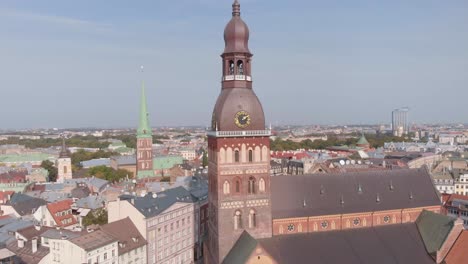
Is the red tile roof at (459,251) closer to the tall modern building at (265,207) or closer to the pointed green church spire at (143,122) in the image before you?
the tall modern building at (265,207)

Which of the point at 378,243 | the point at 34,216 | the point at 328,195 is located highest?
the point at 328,195

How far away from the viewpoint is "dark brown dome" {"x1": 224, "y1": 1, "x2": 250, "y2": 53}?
46.1m

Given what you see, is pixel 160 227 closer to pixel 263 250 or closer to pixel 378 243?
pixel 263 250

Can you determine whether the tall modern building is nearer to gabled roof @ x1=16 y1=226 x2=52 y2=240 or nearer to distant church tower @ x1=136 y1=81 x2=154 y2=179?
gabled roof @ x1=16 y1=226 x2=52 y2=240

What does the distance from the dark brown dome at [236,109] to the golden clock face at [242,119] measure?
0.26 meters

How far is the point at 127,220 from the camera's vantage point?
7206cm

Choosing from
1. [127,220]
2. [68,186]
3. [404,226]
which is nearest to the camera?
[404,226]

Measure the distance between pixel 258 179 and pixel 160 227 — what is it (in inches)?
1389

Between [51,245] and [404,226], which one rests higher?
[404,226]

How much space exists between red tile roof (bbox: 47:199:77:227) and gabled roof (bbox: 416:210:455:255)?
245 feet

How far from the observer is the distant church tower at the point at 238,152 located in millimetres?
45906

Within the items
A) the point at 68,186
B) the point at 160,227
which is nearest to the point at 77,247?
the point at 160,227

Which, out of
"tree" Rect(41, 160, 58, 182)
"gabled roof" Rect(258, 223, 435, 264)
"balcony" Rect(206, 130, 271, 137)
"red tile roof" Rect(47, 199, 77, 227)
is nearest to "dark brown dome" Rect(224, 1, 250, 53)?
"balcony" Rect(206, 130, 271, 137)

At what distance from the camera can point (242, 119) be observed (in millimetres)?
45875
